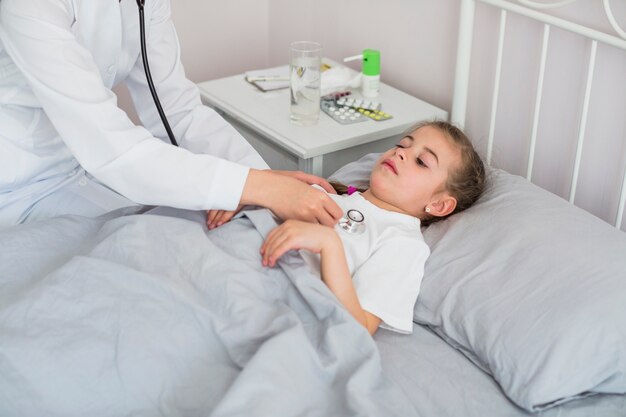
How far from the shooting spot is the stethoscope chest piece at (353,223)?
A: 150 cm

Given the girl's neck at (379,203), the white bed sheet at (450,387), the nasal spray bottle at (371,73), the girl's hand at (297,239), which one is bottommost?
the white bed sheet at (450,387)

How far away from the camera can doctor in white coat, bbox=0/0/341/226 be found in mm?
1377

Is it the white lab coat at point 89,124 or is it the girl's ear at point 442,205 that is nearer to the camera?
the white lab coat at point 89,124

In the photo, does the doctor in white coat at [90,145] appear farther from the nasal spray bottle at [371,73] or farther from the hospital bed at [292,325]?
the nasal spray bottle at [371,73]

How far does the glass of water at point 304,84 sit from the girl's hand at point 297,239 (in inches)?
29.2

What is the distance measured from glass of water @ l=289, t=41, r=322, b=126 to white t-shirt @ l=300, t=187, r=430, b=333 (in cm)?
56

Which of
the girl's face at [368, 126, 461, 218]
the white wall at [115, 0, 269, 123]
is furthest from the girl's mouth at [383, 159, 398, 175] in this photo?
the white wall at [115, 0, 269, 123]

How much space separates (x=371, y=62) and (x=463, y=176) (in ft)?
2.23

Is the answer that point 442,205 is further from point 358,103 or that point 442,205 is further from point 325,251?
point 358,103

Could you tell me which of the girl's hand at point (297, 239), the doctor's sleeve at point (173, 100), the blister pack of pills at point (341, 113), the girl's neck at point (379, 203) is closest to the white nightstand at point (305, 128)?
the blister pack of pills at point (341, 113)

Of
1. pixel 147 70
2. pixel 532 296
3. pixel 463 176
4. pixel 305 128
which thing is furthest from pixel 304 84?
pixel 532 296

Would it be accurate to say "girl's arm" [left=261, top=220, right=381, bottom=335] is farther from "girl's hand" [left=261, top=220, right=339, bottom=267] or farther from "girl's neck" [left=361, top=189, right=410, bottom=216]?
"girl's neck" [left=361, top=189, right=410, bottom=216]

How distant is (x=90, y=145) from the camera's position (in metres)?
1.42

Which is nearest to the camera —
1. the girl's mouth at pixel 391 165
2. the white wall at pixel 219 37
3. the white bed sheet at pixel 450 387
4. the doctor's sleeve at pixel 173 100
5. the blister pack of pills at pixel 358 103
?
the white bed sheet at pixel 450 387
